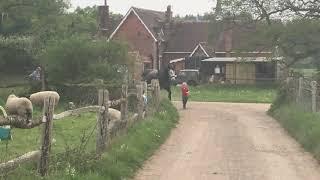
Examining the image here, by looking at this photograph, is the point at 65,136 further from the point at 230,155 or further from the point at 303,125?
the point at 303,125

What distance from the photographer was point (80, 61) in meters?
33.6

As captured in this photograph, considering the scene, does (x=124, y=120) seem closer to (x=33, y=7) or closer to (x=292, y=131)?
(x=292, y=131)

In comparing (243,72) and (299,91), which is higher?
(299,91)

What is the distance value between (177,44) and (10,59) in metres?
29.9

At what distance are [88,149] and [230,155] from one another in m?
4.01

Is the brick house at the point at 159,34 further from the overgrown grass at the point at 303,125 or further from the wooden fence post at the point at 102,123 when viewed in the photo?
the wooden fence post at the point at 102,123

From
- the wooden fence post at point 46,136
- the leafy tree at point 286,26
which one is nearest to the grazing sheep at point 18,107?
the wooden fence post at point 46,136

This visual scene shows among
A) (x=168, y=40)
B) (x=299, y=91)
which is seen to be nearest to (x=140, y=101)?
(x=299, y=91)

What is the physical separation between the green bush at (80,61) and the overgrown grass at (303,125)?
9.09 meters

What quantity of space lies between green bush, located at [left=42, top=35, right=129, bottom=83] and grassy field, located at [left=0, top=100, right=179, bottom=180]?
8220 mm

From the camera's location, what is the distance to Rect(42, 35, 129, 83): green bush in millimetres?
33281

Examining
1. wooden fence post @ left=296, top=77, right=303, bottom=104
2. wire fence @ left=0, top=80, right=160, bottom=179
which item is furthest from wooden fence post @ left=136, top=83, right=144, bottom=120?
wooden fence post @ left=296, top=77, right=303, bottom=104

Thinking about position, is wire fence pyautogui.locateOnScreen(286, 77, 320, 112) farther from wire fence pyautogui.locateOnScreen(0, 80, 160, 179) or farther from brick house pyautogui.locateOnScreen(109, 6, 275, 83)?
brick house pyautogui.locateOnScreen(109, 6, 275, 83)

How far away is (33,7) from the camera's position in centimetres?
5556
